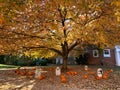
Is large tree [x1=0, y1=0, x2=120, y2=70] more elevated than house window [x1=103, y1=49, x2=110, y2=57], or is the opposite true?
large tree [x1=0, y1=0, x2=120, y2=70]

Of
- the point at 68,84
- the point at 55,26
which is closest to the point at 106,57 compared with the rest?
the point at 55,26

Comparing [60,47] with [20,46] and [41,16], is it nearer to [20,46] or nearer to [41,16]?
[20,46]

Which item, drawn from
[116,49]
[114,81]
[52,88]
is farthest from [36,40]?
[116,49]

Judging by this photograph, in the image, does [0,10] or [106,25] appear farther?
[106,25]

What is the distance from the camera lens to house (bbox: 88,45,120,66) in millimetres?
29328

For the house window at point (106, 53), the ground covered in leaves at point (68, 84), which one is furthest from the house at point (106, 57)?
the ground covered in leaves at point (68, 84)

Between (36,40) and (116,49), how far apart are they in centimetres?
1561

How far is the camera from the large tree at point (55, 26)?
12.3 m

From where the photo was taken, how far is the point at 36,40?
16.8 metres

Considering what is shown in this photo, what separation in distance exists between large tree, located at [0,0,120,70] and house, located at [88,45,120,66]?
42.7 feet

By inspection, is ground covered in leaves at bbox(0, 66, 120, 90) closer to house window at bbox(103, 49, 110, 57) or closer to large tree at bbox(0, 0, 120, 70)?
large tree at bbox(0, 0, 120, 70)

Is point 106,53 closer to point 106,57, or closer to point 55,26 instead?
point 106,57

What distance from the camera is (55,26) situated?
575 inches

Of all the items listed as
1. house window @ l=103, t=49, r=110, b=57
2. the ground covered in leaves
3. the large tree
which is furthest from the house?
the ground covered in leaves
